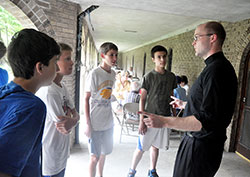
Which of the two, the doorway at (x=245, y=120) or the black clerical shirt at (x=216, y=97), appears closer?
the black clerical shirt at (x=216, y=97)

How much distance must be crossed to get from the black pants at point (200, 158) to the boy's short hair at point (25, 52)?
1.44 meters

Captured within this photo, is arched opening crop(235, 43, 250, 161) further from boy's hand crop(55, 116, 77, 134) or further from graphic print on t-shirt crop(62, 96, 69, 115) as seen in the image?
boy's hand crop(55, 116, 77, 134)

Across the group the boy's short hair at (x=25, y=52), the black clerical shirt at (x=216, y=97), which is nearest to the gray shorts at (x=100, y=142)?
the black clerical shirt at (x=216, y=97)

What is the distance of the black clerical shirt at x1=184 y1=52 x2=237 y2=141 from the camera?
142 centimetres

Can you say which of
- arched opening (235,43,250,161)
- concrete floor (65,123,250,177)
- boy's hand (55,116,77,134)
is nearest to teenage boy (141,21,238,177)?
boy's hand (55,116,77,134)

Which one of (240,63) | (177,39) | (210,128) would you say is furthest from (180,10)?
(177,39)

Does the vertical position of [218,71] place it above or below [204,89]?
above

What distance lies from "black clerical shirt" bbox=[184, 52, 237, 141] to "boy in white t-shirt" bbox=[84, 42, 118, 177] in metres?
1.24

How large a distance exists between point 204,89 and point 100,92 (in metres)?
1.31

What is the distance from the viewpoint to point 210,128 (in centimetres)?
145

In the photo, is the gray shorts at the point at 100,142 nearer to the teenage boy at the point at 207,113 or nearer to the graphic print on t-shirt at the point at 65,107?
the graphic print on t-shirt at the point at 65,107

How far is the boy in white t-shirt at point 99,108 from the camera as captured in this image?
2291 mm

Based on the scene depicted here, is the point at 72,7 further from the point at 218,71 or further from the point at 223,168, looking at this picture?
the point at 223,168

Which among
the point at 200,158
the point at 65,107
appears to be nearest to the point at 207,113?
the point at 200,158
